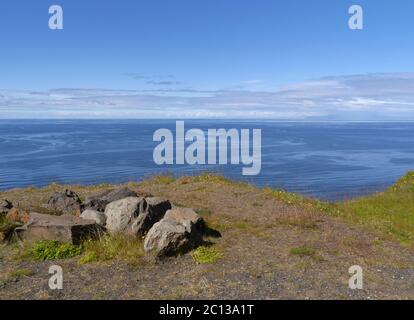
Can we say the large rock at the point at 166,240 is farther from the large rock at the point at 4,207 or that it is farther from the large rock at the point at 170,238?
the large rock at the point at 4,207

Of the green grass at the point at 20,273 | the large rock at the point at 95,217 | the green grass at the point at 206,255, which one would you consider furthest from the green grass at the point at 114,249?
the green grass at the point at 206,255

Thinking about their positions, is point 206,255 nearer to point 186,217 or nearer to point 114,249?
point 186,217

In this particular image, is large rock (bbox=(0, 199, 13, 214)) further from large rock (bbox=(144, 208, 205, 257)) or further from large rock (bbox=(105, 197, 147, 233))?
large rock (bbox=(144, 208, 205, 257))

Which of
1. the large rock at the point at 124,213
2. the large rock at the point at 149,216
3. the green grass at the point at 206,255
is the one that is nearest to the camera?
the green grass at the point at 206,255

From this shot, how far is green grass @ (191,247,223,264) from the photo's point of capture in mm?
13141

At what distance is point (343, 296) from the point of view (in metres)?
10.7

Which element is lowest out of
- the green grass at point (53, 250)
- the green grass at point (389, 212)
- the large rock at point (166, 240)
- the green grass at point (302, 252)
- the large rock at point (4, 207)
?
the green grass at point (389, 212)

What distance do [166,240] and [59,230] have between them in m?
3.39

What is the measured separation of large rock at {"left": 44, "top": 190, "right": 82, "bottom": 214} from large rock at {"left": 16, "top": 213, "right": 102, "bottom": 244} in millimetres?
3307

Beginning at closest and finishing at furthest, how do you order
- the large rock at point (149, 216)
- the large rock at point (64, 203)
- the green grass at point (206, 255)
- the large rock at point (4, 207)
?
1. the green grass at point (206, 255)
2. the large rock at point (149, 216)
3. the large rock at point (4, 207)
4. the large rock at point (64, 203)

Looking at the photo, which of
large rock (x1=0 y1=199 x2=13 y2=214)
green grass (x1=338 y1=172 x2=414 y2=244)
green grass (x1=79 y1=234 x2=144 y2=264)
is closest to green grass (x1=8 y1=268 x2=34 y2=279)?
green grass (x1=79 y1=234 x2=144 y2=264)

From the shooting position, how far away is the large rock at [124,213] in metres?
14.8
